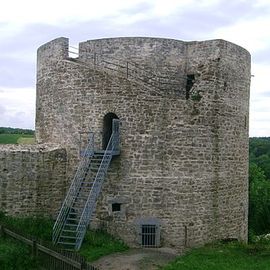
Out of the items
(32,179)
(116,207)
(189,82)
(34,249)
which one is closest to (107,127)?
(116,207)

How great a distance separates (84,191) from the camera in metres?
16.0

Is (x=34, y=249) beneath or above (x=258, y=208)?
above

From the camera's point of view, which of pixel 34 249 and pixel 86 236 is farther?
pixel 86 236

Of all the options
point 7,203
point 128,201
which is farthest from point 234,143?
point 7,203

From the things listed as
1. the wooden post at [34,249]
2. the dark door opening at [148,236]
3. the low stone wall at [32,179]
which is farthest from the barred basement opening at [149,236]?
the wooden post at [34,249]

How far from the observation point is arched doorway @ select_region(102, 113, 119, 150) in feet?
52.6

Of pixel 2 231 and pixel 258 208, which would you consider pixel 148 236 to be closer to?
pixel 2 231

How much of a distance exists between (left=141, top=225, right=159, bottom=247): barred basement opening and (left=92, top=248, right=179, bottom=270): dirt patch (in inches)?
15.6

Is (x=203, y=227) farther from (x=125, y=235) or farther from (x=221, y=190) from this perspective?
(x=125, y=235)

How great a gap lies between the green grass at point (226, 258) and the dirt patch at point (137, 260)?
0.46m

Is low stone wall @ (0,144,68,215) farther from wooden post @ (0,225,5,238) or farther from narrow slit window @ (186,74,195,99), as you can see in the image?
narrow slit window @ (186,74,195,99)

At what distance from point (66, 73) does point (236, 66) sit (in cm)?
599

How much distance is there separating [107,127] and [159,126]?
1932 mm

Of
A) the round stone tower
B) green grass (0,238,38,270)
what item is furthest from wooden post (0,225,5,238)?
the round stone tower
